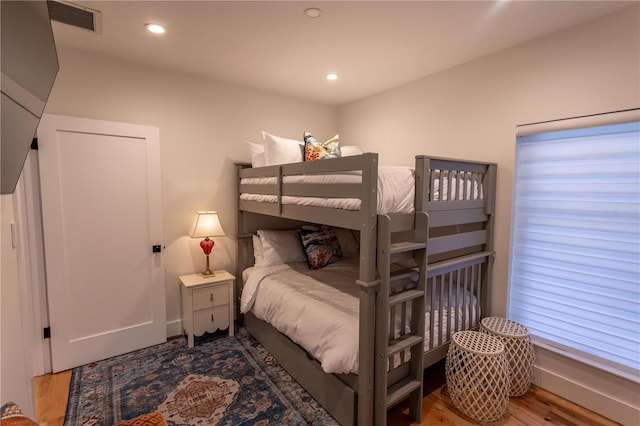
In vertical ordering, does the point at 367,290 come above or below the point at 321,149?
below

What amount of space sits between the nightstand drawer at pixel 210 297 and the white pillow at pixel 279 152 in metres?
1.27

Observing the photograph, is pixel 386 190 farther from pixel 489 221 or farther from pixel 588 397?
pixel 588 397

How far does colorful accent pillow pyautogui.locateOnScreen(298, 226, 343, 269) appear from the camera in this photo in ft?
10.1

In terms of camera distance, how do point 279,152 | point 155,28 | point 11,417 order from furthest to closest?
1. point 279,152
2. point 155,28
3. point 11,417

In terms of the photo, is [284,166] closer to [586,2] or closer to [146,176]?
[146,176]

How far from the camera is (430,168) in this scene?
77.0 inches

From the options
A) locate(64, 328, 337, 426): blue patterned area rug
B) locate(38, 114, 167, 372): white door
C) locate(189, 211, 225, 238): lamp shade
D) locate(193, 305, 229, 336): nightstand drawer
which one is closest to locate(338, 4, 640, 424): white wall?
locate(64, 328, 337, 426): blue patterned area rug

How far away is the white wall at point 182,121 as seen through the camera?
98.3 inches

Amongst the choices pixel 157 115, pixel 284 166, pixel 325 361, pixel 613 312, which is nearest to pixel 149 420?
pixel 325 361

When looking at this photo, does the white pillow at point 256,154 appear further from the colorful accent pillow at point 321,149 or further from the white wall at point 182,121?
the colorful accent pillow at point 321,149

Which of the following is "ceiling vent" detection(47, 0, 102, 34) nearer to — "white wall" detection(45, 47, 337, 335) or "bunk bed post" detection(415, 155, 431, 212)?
"white wall" detection(45, 47, 337, 335)

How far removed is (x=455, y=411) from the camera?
2010mm

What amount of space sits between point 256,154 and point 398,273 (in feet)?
6.03

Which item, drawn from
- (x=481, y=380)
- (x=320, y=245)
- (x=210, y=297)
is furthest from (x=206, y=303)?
(x=481, y=380)
